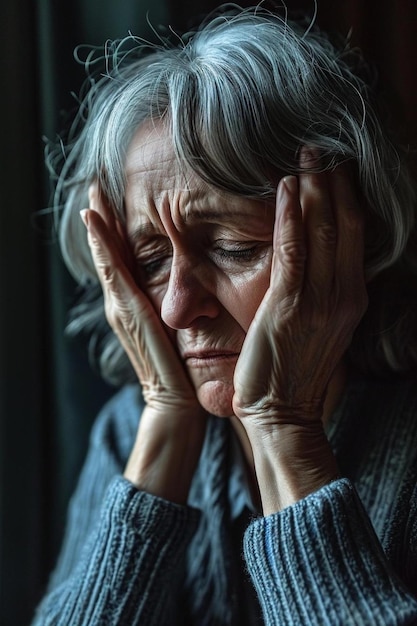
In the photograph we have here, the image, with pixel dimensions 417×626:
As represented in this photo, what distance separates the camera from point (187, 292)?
1.08m

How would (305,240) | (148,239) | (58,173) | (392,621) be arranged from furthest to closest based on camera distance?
(58,173)
(148,239)
(305,240)
(392,621)

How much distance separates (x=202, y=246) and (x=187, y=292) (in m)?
0.07

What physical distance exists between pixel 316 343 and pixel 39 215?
575mm

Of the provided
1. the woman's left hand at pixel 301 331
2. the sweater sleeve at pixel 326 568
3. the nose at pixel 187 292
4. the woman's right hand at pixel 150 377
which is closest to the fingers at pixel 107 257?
the woman's right hand at pixel 150 377

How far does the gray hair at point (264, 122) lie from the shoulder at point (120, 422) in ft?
1.40

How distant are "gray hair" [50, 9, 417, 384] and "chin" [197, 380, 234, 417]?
0.75ft

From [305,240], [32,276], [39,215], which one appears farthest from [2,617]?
[305,240]

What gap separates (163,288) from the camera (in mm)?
1202

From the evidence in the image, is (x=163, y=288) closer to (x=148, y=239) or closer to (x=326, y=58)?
(x=148, y=239)

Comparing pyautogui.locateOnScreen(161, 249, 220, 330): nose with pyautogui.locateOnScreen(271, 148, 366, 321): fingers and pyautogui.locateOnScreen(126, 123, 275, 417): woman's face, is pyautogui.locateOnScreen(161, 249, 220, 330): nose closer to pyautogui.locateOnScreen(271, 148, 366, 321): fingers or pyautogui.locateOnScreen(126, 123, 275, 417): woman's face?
pyautogui.locateOnScreen(126, 123, 275, 417): woman's face

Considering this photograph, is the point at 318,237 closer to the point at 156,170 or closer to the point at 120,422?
the point at 156,170

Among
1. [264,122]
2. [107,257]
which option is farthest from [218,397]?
[264,122]

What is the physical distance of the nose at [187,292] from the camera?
1.08 metres

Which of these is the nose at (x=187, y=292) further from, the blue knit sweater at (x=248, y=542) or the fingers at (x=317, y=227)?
the blue knit sweater at (x=248, y=542)
